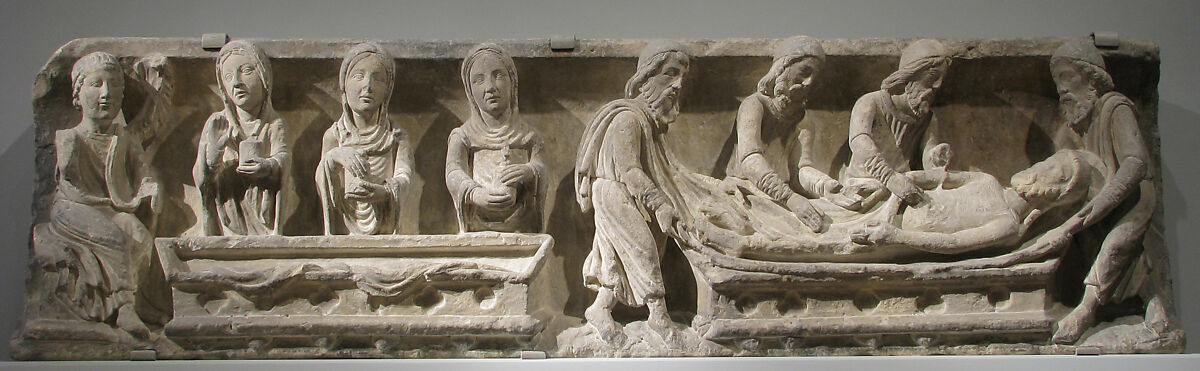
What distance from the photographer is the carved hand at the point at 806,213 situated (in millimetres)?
4543

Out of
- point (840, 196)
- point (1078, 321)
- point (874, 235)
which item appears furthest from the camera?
point (840, 196)

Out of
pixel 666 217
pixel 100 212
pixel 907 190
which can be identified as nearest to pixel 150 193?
pixel 100 212

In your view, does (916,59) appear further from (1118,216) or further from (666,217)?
(666,217)

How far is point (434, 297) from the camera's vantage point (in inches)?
177

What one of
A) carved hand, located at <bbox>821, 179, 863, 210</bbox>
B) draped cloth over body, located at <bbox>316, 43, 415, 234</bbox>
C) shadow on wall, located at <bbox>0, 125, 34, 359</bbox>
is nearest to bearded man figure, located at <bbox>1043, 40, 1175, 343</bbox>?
carved hand, located at <bbox>821, 179, 863, 210</bbox>

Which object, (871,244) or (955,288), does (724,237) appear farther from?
(955,288)

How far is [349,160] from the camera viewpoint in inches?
180

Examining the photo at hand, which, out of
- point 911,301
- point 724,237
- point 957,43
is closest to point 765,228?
point 724,237

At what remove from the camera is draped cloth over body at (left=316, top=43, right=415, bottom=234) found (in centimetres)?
459

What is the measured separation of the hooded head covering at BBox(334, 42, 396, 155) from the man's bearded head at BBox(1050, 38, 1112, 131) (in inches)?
100

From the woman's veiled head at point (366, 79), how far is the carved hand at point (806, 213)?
5.09 ft

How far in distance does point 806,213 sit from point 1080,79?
1.22m

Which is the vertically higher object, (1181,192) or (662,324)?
(1181,192)

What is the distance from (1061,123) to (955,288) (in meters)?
0.97
